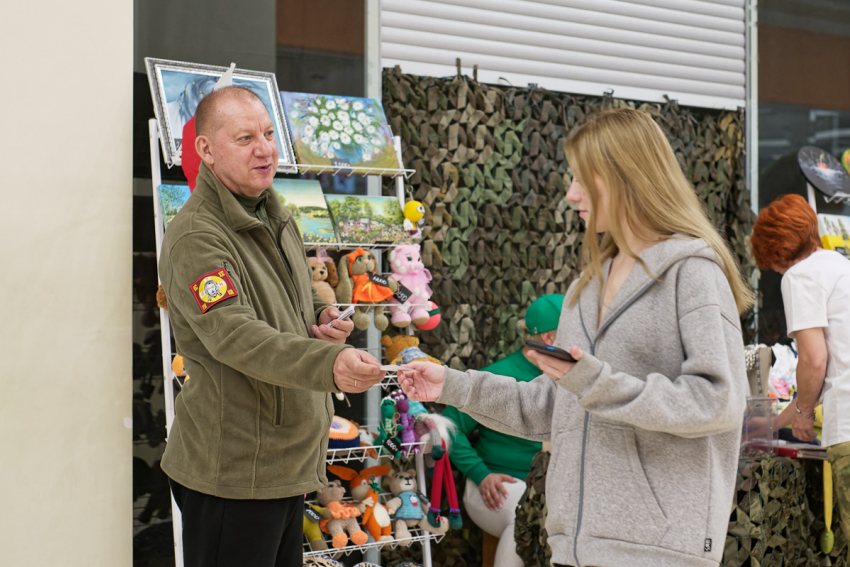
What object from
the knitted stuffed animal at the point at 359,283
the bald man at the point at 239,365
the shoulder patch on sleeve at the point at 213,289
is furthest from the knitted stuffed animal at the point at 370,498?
the shoulder patch on sleeve at the point at 213,289

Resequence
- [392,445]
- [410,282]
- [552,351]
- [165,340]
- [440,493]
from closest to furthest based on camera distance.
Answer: [552,351], [165,340], [392,445], [440,493], [410,282]

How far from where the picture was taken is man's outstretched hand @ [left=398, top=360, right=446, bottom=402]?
1601mm

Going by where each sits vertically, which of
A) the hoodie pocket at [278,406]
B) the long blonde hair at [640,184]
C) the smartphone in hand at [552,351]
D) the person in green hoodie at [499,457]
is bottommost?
the person in green hoodie at [499,457]

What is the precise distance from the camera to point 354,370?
62.4 inches

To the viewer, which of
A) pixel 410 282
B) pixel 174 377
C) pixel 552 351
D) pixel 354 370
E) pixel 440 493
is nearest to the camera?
pixel 552 351

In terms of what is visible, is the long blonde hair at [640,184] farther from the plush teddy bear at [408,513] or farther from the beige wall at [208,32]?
the beige wall at [208,32]

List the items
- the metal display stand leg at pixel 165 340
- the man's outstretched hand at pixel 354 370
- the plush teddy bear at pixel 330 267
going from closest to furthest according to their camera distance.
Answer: the man's outstretched hand at pixel 354 370
the metal display stand leg at pixel 165 340
the plush teddy bear at pixel 330 267

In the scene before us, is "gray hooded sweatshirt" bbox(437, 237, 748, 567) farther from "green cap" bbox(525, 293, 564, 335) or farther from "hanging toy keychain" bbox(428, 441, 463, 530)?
"green cap" bbox(525, 293, 564, 335)

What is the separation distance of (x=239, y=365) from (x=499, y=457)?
1.99 meters

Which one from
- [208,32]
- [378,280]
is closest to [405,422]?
[378,280]

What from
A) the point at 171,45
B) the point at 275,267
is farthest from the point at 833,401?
the point at 171,45

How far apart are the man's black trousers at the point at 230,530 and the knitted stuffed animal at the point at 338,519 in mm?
1120

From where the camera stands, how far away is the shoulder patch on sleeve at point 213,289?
1.71 metres

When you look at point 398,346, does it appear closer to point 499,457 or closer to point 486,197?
point 499,457
